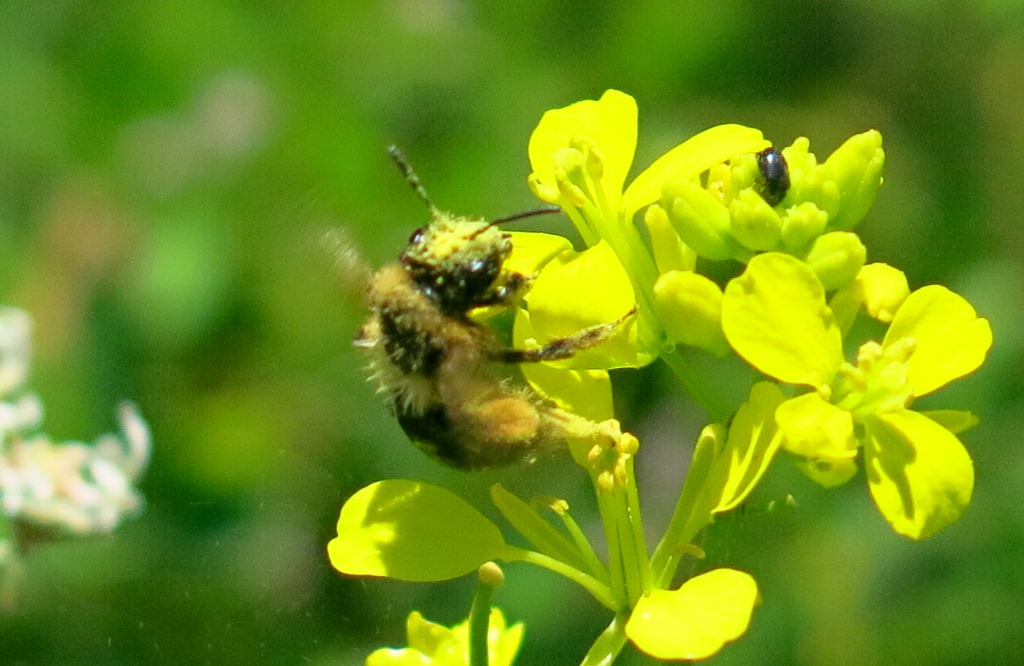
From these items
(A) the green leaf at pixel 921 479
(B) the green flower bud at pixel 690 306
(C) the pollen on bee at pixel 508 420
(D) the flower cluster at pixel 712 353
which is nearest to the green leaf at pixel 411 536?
(D) the flower cluster at pixel 712 353

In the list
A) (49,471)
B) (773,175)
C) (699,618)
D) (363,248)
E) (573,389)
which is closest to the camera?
(699,618)

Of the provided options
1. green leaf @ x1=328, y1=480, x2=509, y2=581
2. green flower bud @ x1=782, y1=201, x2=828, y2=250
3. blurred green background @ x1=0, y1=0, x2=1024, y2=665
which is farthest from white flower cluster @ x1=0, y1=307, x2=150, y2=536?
green flower bud @ x1=782, y1=201, x2=828, y2=250

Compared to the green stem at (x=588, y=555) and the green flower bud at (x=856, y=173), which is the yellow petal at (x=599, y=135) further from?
the green stem at (x=588, y=555)

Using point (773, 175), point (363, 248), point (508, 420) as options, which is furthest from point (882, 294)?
point (363, 248)

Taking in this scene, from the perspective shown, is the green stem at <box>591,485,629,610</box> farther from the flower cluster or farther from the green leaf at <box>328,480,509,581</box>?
the green leaf at <box>328,480,509,581</box>

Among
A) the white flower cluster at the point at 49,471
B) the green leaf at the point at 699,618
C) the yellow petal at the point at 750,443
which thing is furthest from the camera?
the white flower cluster at the point at 49,471

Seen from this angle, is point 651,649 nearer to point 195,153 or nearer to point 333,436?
point 333,436

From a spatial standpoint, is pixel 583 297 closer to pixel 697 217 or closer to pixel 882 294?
pixel 697 217

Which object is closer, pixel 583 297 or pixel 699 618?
pixel 699 618
